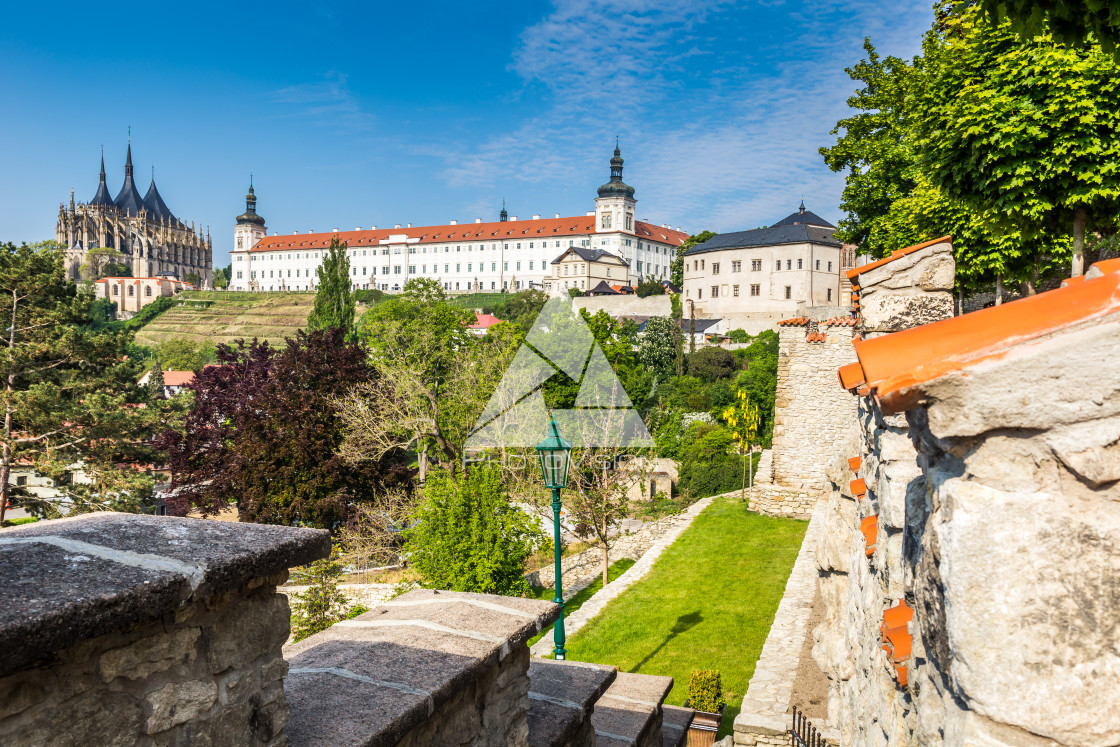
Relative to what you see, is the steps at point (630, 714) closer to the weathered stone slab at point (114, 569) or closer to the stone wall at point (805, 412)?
the weathered stone slab at point (114, 569)

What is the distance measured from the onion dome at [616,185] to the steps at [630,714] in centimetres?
10405

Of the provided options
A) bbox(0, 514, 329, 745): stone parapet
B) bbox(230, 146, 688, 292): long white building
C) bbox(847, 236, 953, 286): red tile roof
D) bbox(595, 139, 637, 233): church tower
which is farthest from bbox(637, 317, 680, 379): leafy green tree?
bbox(595, 139, 637, 233): church tower

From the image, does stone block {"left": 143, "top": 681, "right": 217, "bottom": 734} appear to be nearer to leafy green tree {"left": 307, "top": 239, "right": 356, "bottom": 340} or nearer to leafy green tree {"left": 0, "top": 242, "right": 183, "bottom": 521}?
leafy green tree {"left": 0, "top": 242, "right": 183, "bottom": 521}

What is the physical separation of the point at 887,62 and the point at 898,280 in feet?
66.5

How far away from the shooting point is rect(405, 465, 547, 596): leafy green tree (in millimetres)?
13039

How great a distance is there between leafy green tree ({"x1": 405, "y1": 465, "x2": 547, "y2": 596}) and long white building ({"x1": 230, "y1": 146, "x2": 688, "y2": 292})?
8786 cm

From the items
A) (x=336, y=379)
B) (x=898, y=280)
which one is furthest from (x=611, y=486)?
(x=898, y=280)

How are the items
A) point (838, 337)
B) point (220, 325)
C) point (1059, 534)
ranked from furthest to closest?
point (220, 325)
point (838, 337)
point (1059, 534)

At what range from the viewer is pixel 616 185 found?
10662 cm

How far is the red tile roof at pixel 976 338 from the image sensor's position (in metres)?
→ 1.29

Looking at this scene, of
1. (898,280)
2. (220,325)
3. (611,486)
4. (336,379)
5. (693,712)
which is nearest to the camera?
(898,280)

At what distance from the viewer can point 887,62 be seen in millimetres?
21391

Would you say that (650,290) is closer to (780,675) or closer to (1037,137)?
(1037,137)

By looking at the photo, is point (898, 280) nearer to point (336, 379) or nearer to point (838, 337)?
point (838, 337)
